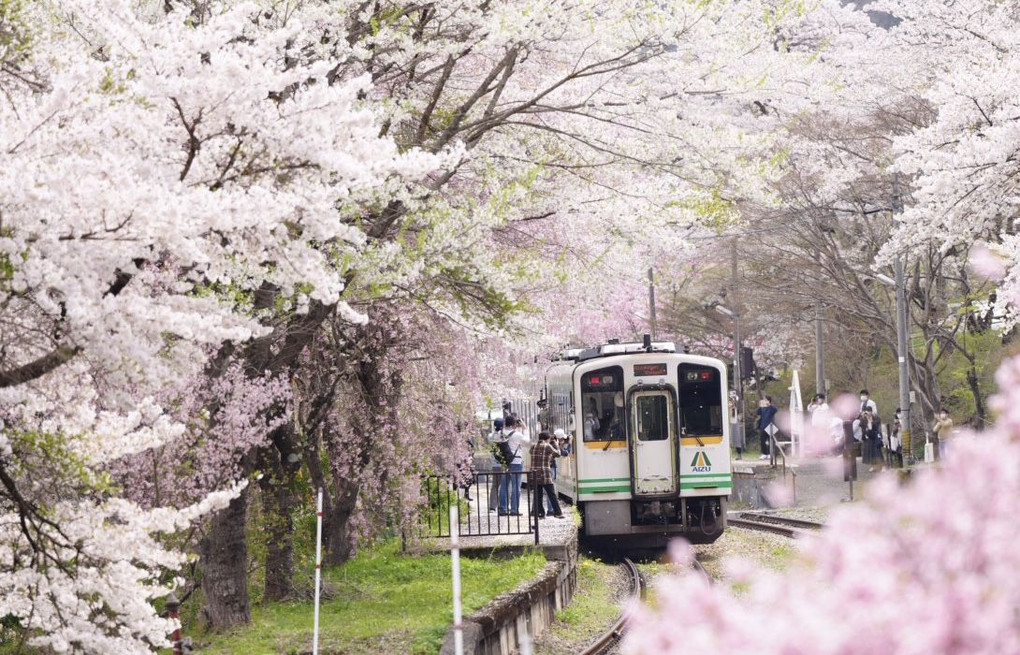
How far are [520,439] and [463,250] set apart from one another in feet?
30.3

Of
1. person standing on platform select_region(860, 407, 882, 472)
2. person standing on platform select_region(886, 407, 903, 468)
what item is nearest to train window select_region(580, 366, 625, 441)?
person standing on platform select_region(860, 407, 882, 472)

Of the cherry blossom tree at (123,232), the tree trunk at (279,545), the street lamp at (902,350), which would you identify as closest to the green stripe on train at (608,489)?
the tree trunk at (279,545)

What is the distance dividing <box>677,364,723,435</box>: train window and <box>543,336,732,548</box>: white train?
1 centimetres

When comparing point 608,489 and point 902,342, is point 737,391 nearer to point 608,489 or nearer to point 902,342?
point 902,342

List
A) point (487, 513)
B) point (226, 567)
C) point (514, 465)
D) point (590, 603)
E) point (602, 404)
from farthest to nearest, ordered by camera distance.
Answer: point (514, 465), point (602, 404), point (487, 513), point (590, 603), point (226, 567)

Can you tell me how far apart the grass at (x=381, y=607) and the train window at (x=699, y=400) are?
4.13 m

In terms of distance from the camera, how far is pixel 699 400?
1773 cm

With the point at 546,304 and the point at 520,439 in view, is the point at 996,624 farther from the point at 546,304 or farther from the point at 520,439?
the point at 520,439

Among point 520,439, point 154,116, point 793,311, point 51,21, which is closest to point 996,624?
point 154,116

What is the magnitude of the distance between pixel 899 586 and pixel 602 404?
16.3 meters

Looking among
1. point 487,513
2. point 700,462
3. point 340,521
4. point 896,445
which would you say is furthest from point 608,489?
point 896,445

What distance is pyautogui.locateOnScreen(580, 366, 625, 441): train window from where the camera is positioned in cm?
1759

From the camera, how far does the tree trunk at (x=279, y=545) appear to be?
1340cm

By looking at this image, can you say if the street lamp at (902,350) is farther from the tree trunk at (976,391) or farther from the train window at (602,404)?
the train window at (602,404)
